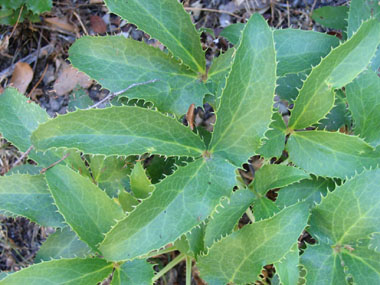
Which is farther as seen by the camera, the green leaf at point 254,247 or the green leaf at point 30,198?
the green leaf at point 30,198

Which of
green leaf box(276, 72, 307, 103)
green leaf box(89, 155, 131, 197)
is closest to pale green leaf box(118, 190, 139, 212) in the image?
green leaf box(89, 155, 131, 197)

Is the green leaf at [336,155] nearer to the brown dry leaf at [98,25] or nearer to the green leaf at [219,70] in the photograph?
the green leaf at [219,70]

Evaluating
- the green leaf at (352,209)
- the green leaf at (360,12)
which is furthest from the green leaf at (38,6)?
the green leaf at (352,209)

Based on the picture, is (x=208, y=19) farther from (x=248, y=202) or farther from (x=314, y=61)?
(x=248, y=202)

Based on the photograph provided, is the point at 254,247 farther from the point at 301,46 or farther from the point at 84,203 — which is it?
the point at 301,46

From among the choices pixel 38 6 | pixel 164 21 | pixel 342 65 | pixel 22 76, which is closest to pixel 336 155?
pixel 342 65
